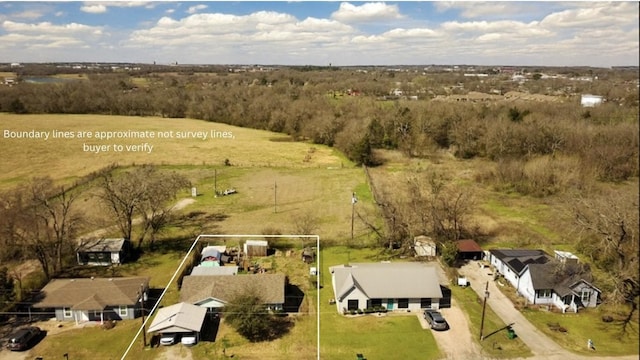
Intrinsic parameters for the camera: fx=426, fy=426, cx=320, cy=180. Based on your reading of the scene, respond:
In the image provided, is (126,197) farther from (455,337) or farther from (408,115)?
(408,115)

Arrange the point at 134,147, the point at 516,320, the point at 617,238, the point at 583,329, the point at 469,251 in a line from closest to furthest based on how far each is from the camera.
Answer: the point at 617,238 < the point at 583,329 < the point at 516,320 < the point at 469,251 < the point at 134,147

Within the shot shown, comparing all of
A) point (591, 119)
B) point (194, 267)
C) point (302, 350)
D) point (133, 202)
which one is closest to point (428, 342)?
point (302, 350)

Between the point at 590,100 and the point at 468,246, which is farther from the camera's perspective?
the point at 468,246

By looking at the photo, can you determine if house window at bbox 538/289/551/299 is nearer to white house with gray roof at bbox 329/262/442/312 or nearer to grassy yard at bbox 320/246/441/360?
white house with gray roof at bbox 329/262/442/312

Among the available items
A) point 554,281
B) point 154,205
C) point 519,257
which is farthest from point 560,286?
point 154,205

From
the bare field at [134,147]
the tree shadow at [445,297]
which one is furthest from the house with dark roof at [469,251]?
the bare field at [134,147]

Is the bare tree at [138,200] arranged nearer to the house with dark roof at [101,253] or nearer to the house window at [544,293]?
the house with dark roof at [101,253]
